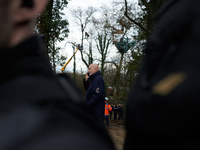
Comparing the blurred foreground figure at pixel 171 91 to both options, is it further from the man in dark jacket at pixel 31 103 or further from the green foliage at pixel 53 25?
the green foliage at pixel 53 25

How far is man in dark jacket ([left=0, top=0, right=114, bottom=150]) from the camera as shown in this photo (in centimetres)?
41

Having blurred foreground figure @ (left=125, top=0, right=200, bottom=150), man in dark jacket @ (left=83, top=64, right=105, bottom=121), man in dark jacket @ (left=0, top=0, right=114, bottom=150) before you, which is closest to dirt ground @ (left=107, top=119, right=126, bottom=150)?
man in dark jacket @ (left=83, top=64, right=105, bottom=121)

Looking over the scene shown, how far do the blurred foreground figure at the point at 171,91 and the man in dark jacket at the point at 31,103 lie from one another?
0.98 ft

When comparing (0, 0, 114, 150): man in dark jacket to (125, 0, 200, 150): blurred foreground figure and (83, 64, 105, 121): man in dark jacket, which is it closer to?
(125, 0, 200, 150): blurred foreground figure

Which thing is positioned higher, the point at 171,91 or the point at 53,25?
the point at 53,25

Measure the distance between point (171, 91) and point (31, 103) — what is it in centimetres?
45

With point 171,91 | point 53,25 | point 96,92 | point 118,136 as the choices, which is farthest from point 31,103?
point 53,25

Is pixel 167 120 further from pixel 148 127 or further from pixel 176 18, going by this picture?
pixel 176 18

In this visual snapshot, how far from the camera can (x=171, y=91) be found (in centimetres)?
73

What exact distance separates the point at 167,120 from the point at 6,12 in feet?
1.76

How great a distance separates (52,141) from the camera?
410 mm

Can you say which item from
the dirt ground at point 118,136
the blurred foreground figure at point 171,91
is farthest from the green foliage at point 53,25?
the blurred foreground figure at point 171,91

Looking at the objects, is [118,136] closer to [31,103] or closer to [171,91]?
[171,91]

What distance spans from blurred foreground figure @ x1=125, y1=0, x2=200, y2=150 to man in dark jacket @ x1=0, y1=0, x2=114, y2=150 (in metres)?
0.30
